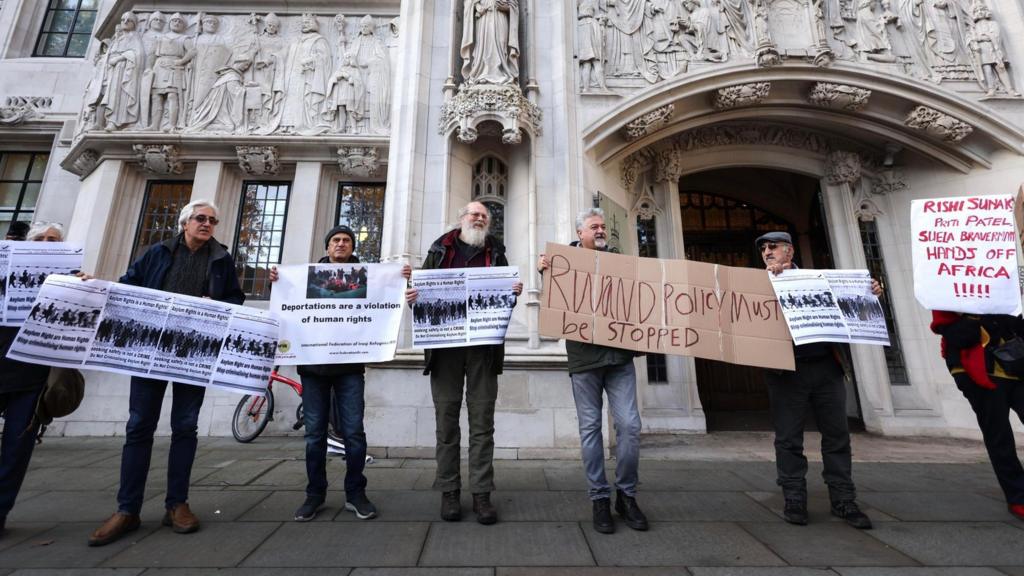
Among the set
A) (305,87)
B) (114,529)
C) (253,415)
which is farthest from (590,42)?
(253,415)

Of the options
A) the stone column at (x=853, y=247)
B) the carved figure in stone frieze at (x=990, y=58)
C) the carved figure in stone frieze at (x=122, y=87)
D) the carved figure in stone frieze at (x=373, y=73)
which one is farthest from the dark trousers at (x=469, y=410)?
the carved figure in stone frieze at (x=990, y=58)

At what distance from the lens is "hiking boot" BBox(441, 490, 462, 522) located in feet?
9.94

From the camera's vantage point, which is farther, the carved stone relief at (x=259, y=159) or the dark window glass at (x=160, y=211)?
the dark window glass at (x=160, y=211)

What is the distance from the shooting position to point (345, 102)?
8.68m

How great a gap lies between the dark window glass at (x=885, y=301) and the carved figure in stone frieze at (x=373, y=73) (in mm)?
9647

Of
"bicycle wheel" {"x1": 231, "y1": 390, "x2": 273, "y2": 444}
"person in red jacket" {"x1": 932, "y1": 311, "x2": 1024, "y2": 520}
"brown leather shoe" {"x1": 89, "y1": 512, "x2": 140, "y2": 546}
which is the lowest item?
"brown leather shoe" {"x1": 89, "y1": 512, "x2": 140, "y2": 546}

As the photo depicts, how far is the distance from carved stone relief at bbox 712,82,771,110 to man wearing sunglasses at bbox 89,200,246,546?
24.9ft

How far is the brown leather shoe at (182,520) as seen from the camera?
283cm

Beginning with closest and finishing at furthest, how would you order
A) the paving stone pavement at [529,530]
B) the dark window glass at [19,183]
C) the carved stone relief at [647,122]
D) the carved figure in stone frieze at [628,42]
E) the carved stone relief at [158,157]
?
the paving stone pavement at [529,530] < the carved stone relief at [647,122] < the carved figure in stone frieze at [628,42] < the carved stone relief at [158,157] < the dark window glass at [19,183]

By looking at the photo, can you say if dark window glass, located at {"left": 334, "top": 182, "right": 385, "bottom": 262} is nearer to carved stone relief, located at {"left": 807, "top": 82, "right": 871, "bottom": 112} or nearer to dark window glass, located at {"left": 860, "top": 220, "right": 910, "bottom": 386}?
carved stone relief, located at {"left": 807, "top": 82, "right": 871, "bottom": 112}

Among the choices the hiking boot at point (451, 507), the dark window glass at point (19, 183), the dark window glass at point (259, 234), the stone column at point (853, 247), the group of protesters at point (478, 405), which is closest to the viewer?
the group of protesters at point (478, 405)

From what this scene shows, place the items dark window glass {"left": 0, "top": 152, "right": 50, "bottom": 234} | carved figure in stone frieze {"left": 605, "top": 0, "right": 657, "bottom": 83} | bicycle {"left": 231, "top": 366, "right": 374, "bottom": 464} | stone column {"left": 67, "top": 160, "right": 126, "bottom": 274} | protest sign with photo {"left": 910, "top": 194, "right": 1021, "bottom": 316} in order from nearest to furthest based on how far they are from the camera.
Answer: protest sign with photo {"left": 910, "top": 194, "right": 1021, "bottom": 316}, bicycle {"left": 231, "top": 366, "right": 374, "bottom": 464}, carved figure in stone frieze {"left": 605, "top": 0, "right": 657, "bottom": 83}, stone column {"left": 67, "top": 160, "right": 126, "bottom": 274}, dark window glass {"left": 0, "top": 152, "right": 50, "bottom": 234}

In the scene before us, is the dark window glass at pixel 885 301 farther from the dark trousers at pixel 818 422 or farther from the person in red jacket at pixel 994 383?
the dark trousers at pixel 818 422

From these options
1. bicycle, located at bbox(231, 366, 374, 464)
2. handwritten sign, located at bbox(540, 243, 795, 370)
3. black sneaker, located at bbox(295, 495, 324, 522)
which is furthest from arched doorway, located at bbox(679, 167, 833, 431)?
black sneaker, located at bbox(295, 495, 324, 522)
